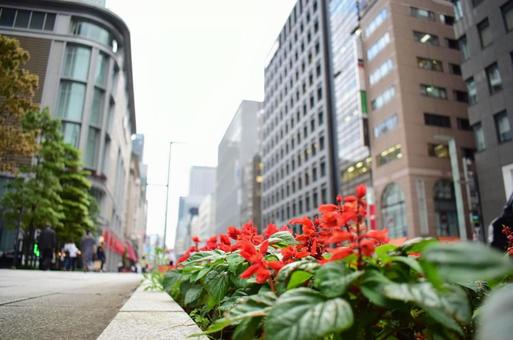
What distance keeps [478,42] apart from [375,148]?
13.1m

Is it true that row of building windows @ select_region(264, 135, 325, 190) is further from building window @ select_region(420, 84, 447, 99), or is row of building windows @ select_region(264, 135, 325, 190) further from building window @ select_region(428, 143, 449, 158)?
building window @ select_region(428, 143, 449, 158)

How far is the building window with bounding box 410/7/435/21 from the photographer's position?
34.5m

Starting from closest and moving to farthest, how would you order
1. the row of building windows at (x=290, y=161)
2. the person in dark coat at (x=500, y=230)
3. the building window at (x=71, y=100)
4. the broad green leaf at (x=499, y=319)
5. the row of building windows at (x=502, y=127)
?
the broad green leaf at (x=499, y=319), the person in dark coat at (x=500, y=230), the row of building windows at (x=502, y=127), the building window at (x=71, y=100), the row of building windows at (x=290, y=161)

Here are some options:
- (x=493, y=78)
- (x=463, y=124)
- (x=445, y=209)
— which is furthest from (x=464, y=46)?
(x=445, y=209)

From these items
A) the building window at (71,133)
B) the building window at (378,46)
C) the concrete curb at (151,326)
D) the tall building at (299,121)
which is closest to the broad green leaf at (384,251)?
the concrete curb at (151,326)

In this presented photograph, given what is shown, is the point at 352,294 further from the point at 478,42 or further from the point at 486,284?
the point at 478,42

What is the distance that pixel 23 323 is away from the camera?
2.46m

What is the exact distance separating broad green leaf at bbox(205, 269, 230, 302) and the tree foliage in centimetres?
1283

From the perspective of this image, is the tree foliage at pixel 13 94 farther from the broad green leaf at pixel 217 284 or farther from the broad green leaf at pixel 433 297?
the broad green leaf at pixel 433 297

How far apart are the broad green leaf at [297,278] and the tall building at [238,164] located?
7905 cm

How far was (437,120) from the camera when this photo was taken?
32719 millimetres

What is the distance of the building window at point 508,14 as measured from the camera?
69.6 ft

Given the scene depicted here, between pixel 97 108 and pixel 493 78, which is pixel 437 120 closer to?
pixel 493 78

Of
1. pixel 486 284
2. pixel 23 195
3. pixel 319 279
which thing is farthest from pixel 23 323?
pixel 23 195
